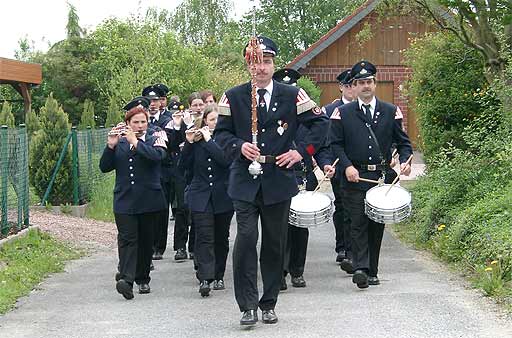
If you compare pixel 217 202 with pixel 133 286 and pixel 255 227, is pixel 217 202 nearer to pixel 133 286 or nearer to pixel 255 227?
pixel 133 286

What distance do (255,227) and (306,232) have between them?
257cm

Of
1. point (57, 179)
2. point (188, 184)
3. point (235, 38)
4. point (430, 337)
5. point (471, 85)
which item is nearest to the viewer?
point (430, 337)

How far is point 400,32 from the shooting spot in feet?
120

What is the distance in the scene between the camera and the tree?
204ft

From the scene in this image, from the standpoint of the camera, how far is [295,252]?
11.0 metres

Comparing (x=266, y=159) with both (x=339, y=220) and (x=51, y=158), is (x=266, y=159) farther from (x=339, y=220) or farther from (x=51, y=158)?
(x=51, y=158)

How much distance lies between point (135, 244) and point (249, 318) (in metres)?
2.26

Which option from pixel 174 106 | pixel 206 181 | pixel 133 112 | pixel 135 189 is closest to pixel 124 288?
pixel 135 189

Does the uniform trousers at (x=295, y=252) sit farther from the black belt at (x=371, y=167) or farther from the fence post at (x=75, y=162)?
the fence post at (x=75, y=162)

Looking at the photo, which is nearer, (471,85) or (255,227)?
(255,227)

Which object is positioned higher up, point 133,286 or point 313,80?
point 313,80

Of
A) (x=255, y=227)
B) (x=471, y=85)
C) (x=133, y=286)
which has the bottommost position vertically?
(x=133, y=286)

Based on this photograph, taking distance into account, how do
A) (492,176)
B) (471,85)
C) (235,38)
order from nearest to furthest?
(492,176) → (471,85) → (235,38)

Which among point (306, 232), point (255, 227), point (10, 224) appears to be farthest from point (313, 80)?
point (255, 227)
